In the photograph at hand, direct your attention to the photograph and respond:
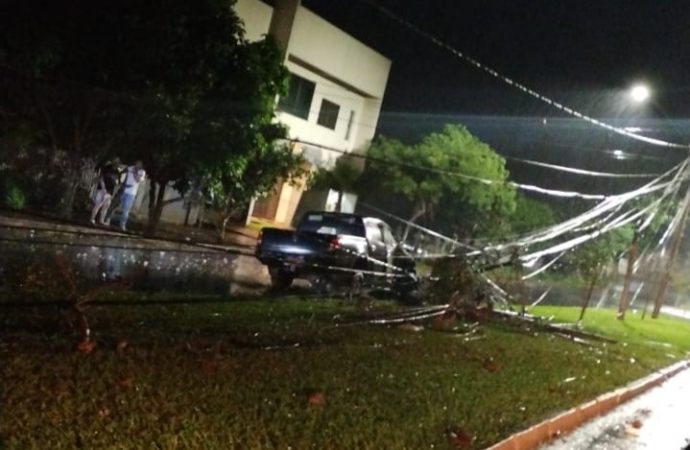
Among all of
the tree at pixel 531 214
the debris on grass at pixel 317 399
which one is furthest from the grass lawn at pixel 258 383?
the tree at pixel 531 214

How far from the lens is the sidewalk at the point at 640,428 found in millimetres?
7744

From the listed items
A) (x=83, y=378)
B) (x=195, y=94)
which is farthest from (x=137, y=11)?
(x=83, y=378)

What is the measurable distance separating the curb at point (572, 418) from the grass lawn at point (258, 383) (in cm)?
12

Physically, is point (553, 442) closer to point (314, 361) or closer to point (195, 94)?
point (314, 361)

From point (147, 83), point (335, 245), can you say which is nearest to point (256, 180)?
point (147, 83)

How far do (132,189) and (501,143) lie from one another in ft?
68.4

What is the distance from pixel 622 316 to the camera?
21.0 m

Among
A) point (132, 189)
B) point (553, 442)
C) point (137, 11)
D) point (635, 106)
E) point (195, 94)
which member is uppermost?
point (635, 106)

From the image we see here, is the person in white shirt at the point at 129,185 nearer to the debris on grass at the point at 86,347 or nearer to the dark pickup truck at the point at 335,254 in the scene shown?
the dark pickup truck at the point at 335,254

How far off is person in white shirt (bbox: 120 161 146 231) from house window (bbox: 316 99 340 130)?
13.8 metres

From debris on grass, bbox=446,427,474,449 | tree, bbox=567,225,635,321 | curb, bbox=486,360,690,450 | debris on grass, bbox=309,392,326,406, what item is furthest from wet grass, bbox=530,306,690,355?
debris on grass, bbox=309,392,326,406

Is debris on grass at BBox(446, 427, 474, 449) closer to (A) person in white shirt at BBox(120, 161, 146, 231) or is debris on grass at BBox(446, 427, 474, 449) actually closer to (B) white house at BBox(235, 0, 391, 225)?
(A) person in white shirt at BBox(120, 161, 146, 231)

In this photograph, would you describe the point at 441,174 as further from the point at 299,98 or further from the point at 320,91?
the point at 299,98

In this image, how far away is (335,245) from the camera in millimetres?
13883
